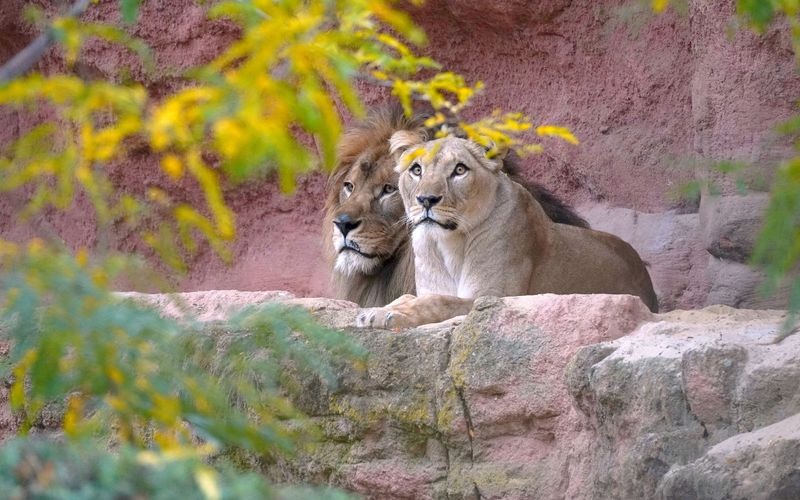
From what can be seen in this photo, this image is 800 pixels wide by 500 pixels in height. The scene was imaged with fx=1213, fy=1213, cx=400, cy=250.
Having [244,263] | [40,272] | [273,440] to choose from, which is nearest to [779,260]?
[273,440]

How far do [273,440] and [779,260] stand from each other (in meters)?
1.09

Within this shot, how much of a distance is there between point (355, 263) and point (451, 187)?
36.7 inches

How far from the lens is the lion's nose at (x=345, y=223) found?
654cm

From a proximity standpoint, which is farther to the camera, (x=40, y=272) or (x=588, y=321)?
(x=588, y=321)

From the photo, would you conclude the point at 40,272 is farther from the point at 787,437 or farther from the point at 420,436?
the point at 420,436

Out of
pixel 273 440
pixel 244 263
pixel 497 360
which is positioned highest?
pixel 273 440

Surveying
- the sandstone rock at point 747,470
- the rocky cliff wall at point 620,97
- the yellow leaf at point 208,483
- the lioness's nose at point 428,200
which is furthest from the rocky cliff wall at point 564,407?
the yellow leaf at point 208,483

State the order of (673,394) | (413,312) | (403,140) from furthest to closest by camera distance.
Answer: (403,140)
(413,312)
(673,394)

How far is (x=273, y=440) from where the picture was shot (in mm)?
2543

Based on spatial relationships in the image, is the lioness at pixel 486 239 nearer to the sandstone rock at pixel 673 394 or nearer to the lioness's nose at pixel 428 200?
the lioness's nose at pixel 428 200

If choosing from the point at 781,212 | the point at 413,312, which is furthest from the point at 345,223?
the point at 781,212

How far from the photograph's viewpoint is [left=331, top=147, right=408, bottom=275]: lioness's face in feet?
21.6

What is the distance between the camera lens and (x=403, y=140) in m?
6.34

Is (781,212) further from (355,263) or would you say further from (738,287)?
(355,263)
